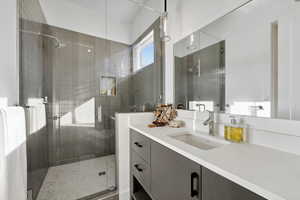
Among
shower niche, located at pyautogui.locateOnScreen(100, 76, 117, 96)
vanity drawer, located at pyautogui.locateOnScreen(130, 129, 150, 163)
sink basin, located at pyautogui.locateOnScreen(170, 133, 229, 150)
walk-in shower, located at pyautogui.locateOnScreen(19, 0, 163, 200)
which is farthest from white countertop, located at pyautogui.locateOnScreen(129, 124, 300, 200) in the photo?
shower niche, located at pyautogui.locateOnScreen(100, 76, 117, 96)

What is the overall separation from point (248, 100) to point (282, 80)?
0.20 m

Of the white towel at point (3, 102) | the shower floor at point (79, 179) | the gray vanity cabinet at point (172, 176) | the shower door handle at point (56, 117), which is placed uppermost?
the white towel at point (3, 102)

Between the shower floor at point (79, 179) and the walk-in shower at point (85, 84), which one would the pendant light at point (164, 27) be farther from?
the shower floor at point (79, 179)

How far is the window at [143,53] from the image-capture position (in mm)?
1894

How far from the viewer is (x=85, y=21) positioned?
1804mm

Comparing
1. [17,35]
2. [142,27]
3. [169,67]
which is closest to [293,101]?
[169,67]

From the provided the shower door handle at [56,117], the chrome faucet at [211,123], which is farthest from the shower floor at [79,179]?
the chrome faucet at [211,123]

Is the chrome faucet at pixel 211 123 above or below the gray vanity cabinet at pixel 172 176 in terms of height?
above

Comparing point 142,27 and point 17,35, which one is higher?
point 142,27

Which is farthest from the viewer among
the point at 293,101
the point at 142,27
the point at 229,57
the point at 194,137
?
the point at 142,27

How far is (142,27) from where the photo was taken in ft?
6.36

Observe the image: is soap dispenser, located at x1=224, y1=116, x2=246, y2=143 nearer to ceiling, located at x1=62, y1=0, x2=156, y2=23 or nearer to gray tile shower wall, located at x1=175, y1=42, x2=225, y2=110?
gray tile shower wall, located at x1=175, y1=42, x2=225, y2=110

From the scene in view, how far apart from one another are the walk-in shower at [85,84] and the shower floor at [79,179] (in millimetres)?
12

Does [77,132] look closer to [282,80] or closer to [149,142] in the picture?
[149,142]
